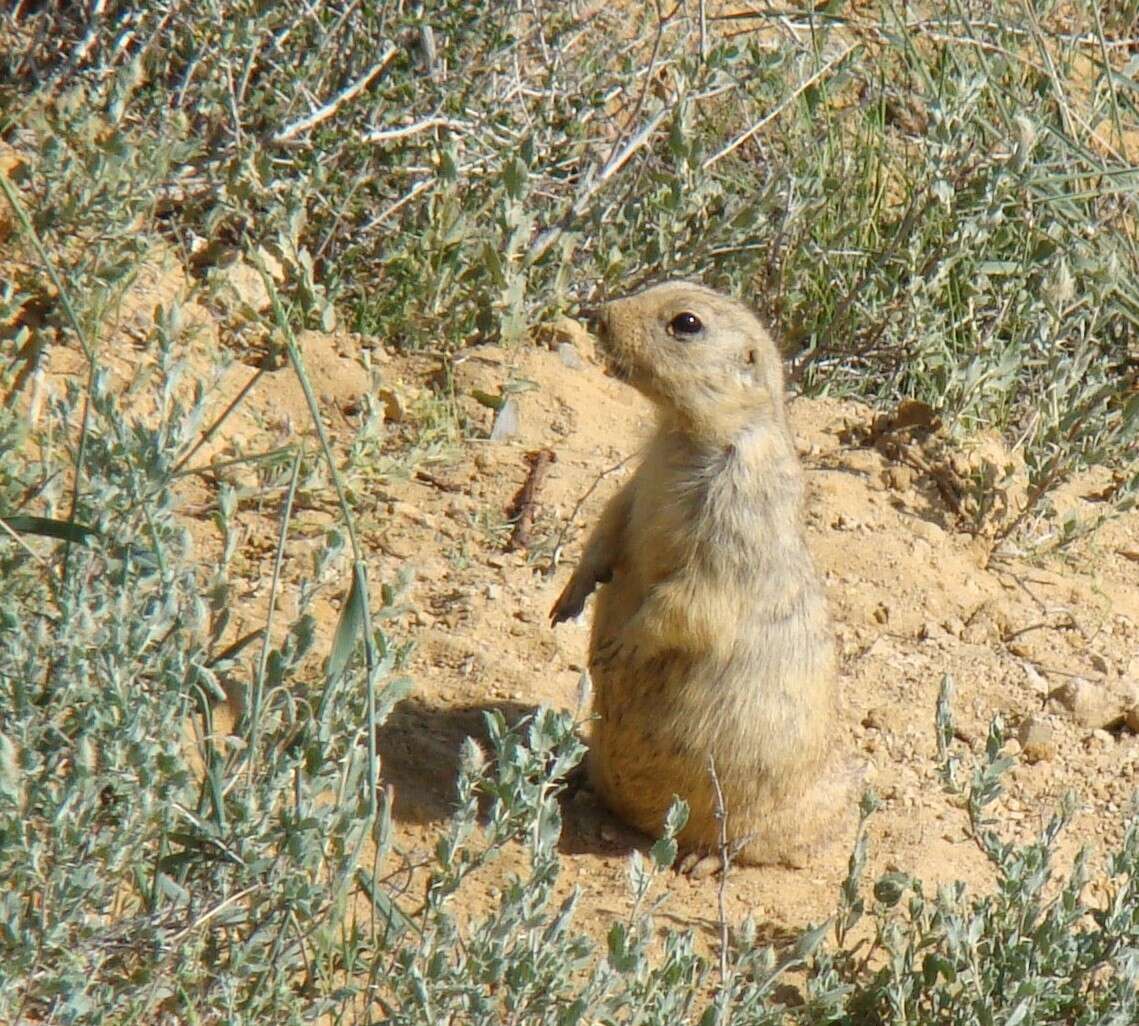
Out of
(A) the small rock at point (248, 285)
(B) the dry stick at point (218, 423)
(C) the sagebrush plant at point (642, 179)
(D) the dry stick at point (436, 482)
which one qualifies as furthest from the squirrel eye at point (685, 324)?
(A) the small rock at point (248, 285)

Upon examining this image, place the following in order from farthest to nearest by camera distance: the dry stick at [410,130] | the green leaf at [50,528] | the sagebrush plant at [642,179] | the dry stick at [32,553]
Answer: the dry stick at [410,130] < the sagebrush plant at [642,179] < the dry stick at [32,553] < the green leaf at [50,528]

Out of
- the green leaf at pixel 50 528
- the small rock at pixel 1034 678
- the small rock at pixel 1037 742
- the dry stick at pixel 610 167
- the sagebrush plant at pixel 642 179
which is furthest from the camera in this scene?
the dry stick at pixel 610 167

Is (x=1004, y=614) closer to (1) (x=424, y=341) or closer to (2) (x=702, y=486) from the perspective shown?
(2) (x=702, y=486)

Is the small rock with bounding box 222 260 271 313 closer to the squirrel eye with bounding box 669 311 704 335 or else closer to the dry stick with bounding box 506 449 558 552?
the dry stick with bounding box 506 449 558 552

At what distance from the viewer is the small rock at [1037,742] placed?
5.59 metres

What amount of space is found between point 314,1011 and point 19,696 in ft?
2.84

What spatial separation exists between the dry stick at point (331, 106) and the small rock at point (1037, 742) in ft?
10.6

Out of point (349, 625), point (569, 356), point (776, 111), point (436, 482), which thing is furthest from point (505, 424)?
point (349, 625)

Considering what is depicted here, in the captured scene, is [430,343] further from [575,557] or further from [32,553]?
[32,553]

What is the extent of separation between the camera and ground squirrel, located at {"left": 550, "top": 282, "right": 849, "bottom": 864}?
486cm

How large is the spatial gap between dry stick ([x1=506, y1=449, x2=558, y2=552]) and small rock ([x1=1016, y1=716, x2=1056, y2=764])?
1.73 metres

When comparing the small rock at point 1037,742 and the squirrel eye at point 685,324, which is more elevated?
the squirrel eye at point 685,324

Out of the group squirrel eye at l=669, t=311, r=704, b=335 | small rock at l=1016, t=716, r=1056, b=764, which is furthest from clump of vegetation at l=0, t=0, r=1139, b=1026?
squirrel eye at l=669, t=311, r=704, b=335

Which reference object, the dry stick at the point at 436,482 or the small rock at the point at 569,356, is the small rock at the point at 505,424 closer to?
the dry stick at the point at 436,482
